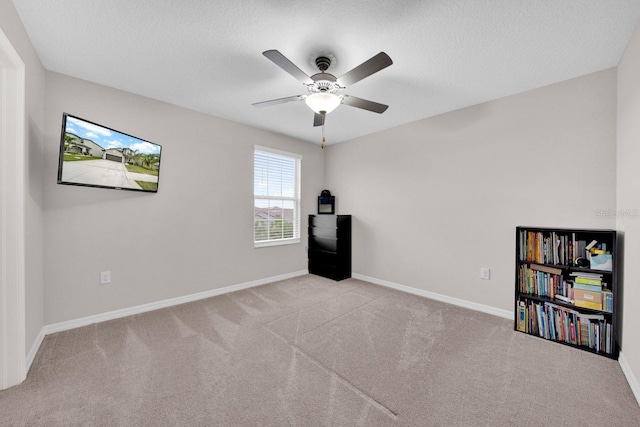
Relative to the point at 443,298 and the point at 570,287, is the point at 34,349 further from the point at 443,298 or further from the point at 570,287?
the point at 570,287

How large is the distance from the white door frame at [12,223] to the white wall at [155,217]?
837mm

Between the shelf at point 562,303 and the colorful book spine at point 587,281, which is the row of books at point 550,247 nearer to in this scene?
the colorful book spine at point 587,281

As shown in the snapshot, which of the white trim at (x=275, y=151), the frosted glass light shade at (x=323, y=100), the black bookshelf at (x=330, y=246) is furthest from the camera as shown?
the black bookshelf at (x=330, y=246)

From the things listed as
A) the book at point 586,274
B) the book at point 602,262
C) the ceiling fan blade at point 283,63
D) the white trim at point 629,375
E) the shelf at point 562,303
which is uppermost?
the ceiling fan blade at point 283,63

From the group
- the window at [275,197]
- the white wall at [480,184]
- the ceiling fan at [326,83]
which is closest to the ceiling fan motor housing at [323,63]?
the ceiling fan at [326,83]

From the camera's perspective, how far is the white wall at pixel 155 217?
246cm

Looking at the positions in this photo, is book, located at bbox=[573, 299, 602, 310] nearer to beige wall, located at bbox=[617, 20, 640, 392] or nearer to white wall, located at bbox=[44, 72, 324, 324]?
beige wall, located at bbox=[617, 20, 640, 392]

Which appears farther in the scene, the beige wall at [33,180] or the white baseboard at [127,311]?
the white baseboard at [127,311]

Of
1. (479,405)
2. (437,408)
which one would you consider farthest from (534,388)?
(437,408)

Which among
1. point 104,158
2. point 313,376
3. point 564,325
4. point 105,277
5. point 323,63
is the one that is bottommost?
point 313,376

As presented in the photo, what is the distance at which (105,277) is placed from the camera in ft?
8.87

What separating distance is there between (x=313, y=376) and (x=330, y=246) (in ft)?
8.68

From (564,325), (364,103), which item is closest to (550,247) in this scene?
(564,325)

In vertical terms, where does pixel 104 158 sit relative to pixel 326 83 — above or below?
below
